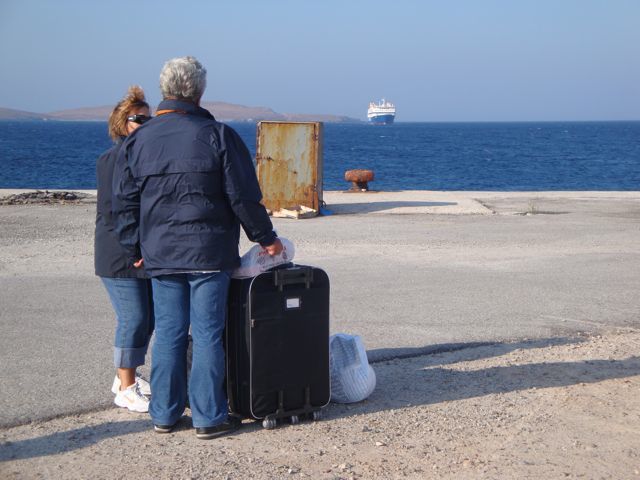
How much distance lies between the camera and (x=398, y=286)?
871 cm

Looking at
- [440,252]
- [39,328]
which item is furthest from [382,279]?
[39,328]

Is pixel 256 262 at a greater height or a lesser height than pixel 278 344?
greater

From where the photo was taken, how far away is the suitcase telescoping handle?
4.65 m

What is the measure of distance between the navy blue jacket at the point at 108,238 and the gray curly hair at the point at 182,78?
53cm

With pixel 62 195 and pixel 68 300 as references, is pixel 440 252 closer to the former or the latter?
pixel 68 300

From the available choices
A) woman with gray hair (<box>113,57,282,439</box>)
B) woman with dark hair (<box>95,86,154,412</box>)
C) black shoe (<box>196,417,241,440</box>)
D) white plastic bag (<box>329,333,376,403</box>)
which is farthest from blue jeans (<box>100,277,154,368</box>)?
white plastic bag (<box>329,333,376,403</box>)

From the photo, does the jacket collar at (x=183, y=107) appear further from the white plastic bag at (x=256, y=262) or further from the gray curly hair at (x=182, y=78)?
the white plastic bag at (x=256, y=262)

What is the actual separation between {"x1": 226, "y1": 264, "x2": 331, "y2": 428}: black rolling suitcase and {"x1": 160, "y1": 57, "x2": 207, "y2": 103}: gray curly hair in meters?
1.00

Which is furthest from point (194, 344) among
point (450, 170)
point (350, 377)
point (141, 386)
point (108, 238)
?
point (450, 170)

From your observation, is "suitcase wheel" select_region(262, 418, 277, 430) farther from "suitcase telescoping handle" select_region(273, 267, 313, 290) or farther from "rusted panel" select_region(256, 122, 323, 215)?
"rusted panel" select_region(256, 122, 323, 215)

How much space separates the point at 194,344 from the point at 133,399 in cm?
66

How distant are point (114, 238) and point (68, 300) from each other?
3.40m

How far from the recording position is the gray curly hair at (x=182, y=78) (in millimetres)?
4480

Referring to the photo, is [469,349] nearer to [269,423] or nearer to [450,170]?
[269,423]
